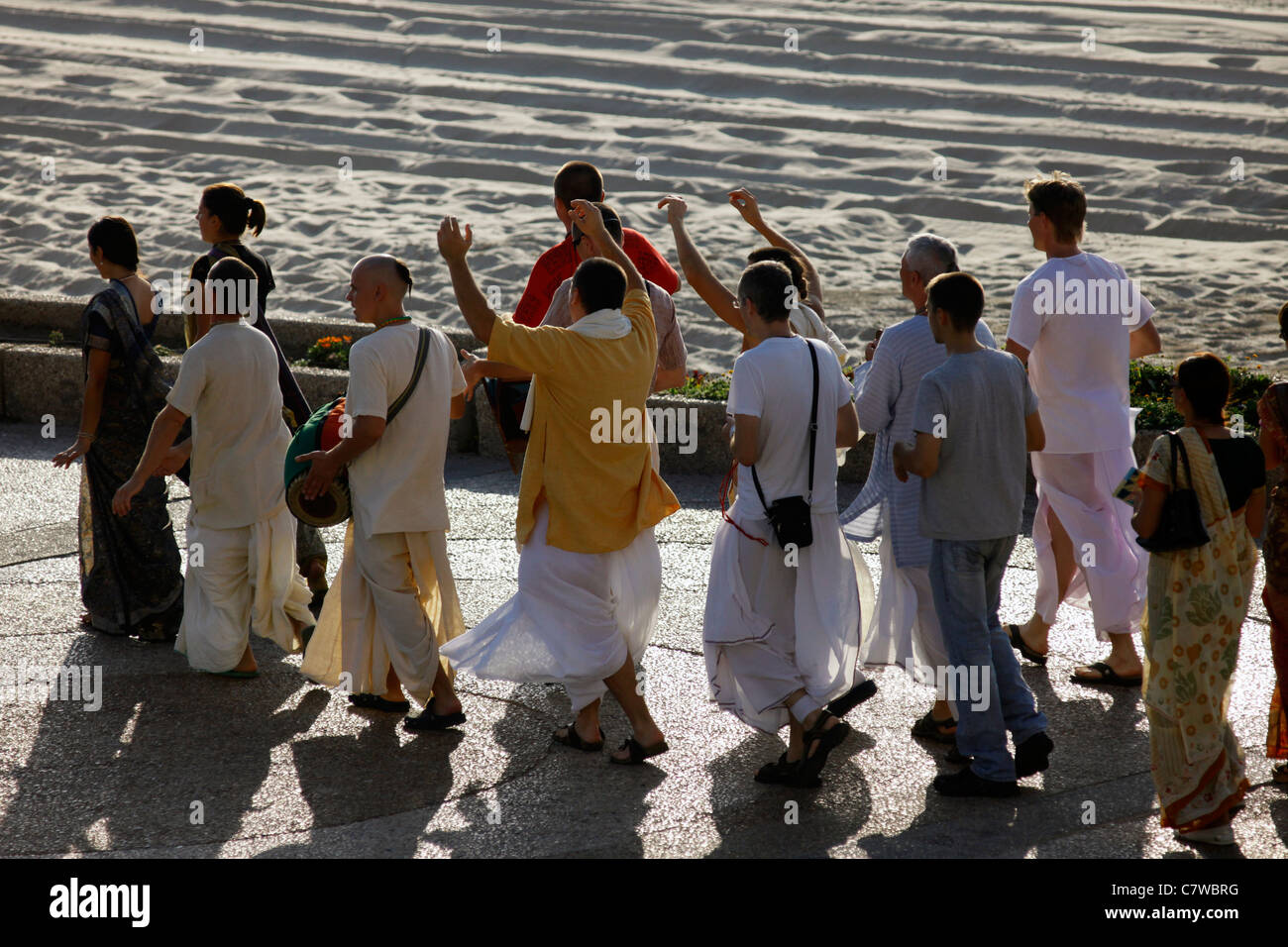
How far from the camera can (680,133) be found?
59.3ft

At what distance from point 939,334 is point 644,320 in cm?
102

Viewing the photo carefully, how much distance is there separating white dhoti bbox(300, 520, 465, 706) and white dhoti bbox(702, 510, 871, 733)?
1.08 m

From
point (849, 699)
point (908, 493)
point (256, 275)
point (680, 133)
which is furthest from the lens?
point (680, 133)

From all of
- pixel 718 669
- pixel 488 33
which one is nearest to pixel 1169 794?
pixel 718 669

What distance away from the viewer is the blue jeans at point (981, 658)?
473 cm

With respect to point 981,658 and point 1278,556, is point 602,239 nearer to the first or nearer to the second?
point 981,658

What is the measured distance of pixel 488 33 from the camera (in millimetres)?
22109

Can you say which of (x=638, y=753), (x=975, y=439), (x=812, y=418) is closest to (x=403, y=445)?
(x=638, y=753)

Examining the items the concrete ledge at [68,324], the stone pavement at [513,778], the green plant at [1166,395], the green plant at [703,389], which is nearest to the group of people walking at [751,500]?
the stone pavement at [513,778]

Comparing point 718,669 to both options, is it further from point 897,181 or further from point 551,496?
point 897,181

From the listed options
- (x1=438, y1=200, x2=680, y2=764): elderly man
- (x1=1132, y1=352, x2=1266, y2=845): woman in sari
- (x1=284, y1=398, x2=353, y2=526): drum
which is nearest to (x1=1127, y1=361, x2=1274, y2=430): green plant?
(x1=1132, y1=352, x2=1266, y2=845): woman in sari

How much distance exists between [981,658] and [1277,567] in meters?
1.03

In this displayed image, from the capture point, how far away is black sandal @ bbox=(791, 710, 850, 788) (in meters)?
4.78

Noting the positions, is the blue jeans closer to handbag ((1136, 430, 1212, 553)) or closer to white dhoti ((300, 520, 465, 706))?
handbag ((1136, 430, 1212, 553))
